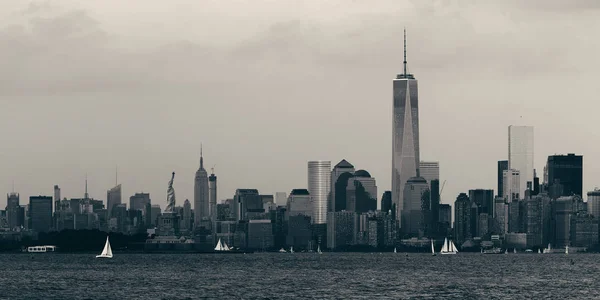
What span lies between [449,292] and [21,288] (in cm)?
5983

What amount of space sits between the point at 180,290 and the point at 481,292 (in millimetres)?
40526

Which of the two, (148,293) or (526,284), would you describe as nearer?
(148,293)

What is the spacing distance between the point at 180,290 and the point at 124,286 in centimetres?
1352

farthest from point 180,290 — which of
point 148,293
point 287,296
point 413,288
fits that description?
point 413,288

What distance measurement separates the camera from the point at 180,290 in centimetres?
18000

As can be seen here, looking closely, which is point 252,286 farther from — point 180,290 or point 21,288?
point 21,288

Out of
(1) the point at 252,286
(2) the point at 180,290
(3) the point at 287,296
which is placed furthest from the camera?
(1) the point at 252,286

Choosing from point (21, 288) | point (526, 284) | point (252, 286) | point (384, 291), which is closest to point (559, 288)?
point (526, 284)

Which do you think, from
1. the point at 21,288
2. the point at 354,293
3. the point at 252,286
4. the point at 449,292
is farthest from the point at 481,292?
the point at 21,288

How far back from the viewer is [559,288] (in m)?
188

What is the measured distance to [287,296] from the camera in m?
166

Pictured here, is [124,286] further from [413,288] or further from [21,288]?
[413,288]

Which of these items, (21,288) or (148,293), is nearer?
(148,293)

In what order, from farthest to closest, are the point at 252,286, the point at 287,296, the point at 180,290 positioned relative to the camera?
the point at 252,286
the point at 180,290
the point at 287,296
